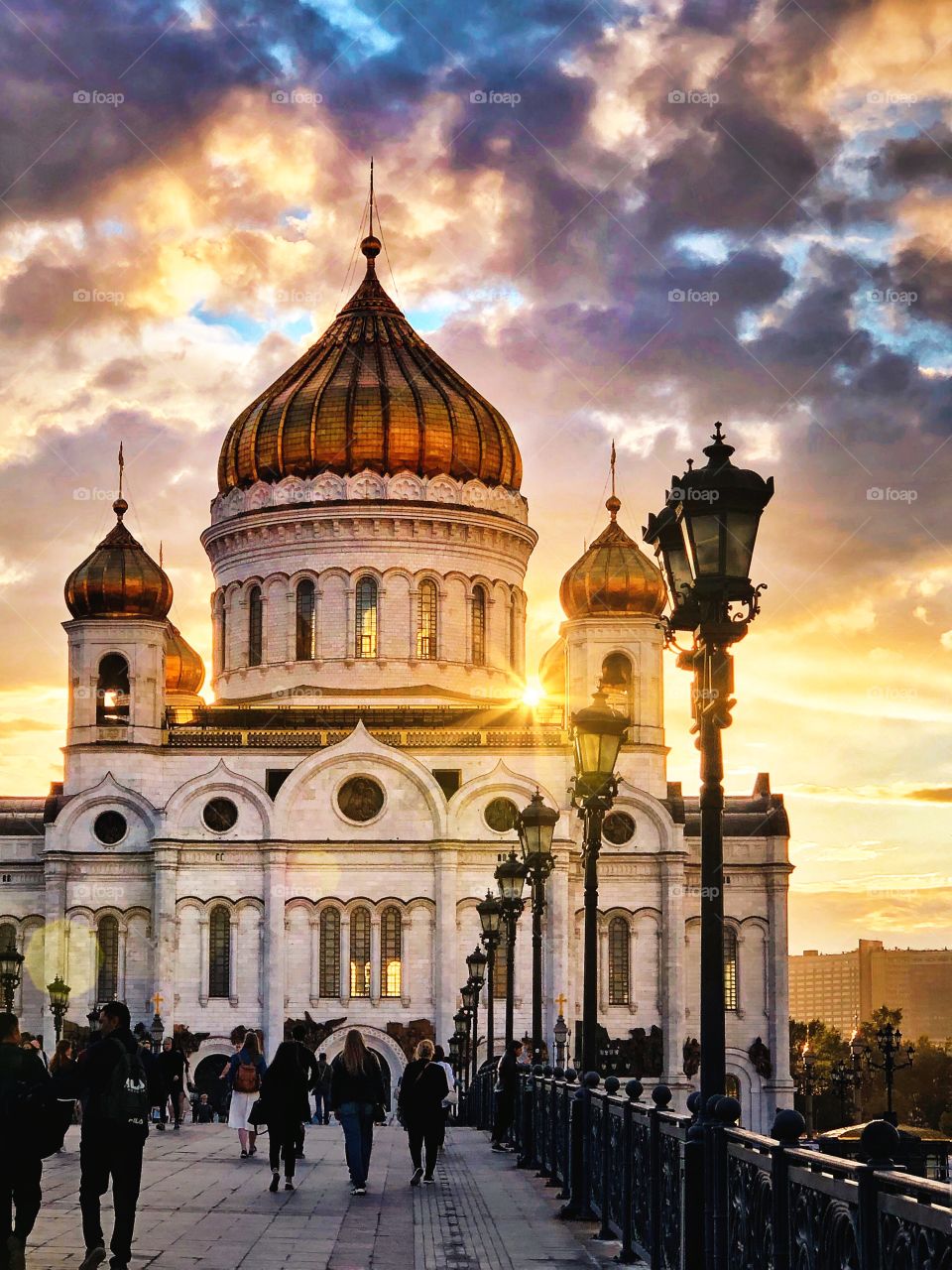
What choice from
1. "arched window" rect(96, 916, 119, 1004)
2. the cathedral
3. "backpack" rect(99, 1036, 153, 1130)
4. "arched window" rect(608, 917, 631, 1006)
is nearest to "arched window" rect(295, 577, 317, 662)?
the cathedral

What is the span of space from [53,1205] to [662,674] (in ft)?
156

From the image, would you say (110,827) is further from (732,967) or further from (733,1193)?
(733,1193)

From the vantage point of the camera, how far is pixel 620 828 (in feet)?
201

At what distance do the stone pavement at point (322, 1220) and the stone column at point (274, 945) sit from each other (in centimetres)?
3338

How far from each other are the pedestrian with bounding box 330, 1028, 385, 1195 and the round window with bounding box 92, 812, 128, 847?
40548mm

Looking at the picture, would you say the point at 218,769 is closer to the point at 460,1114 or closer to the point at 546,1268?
the point at 460,1114

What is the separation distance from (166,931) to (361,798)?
21.8 feet

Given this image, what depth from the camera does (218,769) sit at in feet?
194

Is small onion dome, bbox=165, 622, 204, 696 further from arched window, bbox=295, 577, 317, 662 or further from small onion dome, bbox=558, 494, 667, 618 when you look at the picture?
small onion dome, bbox=558, 494, 667, 618

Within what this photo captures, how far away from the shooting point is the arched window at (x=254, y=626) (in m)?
65.5

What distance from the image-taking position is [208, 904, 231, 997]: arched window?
58125 millimetres

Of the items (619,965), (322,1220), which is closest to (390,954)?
(619,965)

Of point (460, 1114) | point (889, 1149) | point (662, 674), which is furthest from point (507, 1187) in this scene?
point (662, 674)

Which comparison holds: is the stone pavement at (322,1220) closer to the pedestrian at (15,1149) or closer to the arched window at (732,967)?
the pedestrian at (15,1149)
